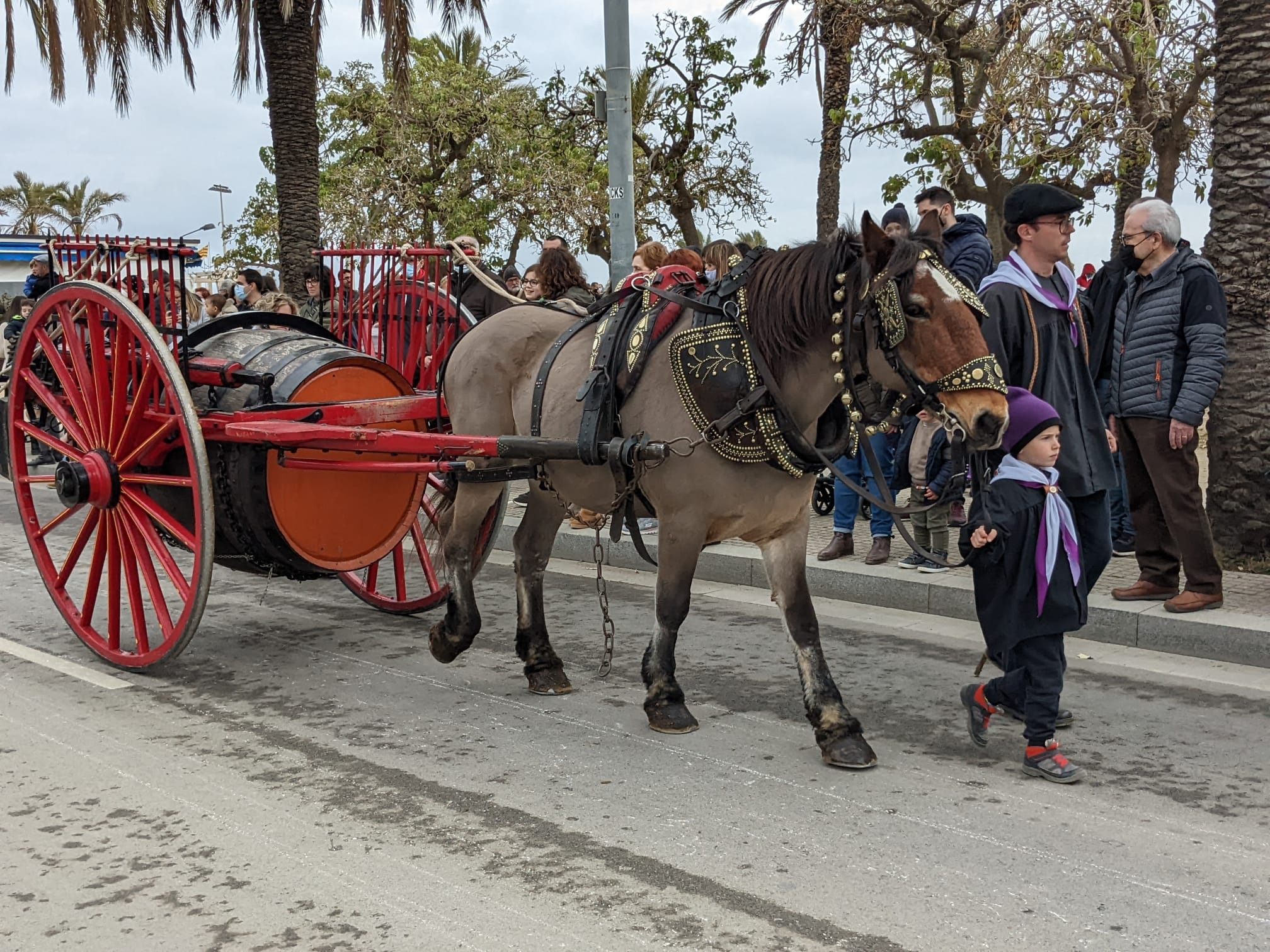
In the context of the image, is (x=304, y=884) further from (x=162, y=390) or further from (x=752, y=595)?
(x=752, y=595)

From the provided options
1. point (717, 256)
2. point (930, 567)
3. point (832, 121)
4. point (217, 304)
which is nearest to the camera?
point (930, 567)

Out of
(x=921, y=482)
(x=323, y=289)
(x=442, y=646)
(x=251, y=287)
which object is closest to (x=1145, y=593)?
(x=921, y=482)

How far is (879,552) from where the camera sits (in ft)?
24.5

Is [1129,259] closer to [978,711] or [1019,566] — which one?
[1019,566]

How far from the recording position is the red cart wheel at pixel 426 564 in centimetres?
595

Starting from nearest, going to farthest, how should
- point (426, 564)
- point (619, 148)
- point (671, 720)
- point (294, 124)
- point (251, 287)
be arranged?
point (671, 720)
point (426, 564)
point (619, 148)
point (251, 287)
point (294, 124)

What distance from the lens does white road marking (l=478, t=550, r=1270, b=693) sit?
18.1 feet

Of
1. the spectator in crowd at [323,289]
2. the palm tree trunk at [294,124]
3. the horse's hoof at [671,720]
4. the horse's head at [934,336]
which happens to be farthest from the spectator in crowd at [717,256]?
the palm tree trunk at [294,124]

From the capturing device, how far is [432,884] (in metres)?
3.41

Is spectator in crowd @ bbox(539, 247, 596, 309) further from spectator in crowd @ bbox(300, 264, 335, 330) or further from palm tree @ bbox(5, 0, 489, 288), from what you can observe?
palm tree @ bbox(5, 0, 489, 288)

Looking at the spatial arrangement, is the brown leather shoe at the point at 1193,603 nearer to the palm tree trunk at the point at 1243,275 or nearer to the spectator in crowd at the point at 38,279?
the palm tree trunk at the point at 1243,275

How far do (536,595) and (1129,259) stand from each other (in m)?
3.53

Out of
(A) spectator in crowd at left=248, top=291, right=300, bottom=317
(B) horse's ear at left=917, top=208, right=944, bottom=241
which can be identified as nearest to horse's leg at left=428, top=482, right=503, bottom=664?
(B) horse's ear at left=917, top=208, right=944, bottom=241

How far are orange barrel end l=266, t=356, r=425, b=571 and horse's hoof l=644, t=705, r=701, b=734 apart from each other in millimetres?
1689
